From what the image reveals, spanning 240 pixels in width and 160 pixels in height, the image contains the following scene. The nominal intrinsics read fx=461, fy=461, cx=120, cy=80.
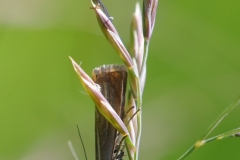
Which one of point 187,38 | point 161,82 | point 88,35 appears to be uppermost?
point 88,35

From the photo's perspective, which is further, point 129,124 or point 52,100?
point 52,100

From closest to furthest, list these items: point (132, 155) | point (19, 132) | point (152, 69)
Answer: point (132, 155) → point (19, 132) → point (152, 69)

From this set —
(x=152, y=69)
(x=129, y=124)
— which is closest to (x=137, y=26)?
(x=129, y=124)

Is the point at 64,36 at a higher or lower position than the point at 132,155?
higher

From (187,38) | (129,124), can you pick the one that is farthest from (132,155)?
(187,38)

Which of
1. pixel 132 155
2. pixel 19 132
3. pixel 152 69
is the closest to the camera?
pixel 132 155

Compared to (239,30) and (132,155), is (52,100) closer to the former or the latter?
(239,30)

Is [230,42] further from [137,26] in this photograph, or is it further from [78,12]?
[137,26]
